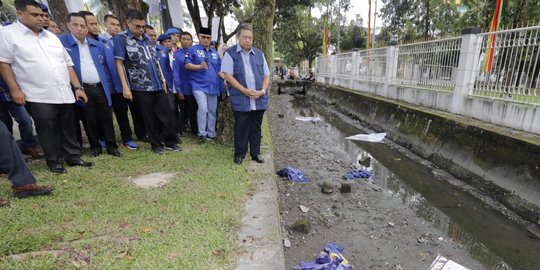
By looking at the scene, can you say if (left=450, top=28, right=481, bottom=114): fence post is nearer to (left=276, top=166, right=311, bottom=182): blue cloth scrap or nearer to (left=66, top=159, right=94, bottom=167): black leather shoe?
(left=276, top=166, right=311, bottom=182): blue cloth scrap

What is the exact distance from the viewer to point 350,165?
17.9 feet

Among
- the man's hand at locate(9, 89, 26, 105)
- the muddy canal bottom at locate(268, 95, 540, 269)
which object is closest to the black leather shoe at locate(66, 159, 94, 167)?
the man's hand at locate(9, 89, 26, 105)

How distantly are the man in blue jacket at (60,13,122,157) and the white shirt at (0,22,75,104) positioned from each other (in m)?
0.42

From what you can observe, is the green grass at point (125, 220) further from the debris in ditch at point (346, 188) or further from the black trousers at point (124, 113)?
the debris in ditch at point (346, 188)

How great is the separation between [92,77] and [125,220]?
2194 millimetres

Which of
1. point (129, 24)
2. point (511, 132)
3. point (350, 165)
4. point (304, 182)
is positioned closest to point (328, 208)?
point (304, 182)

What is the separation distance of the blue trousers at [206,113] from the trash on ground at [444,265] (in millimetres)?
3529

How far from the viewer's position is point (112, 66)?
4.03 meters

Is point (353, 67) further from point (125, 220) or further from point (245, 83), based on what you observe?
point (125, 220)

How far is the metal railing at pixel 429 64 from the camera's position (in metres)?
6.12

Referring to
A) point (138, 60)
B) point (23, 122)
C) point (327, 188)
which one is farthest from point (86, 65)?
point (327, 188)

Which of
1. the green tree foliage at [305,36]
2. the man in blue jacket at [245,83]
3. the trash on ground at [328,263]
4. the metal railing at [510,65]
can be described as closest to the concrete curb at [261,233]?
the trash on ground at [328,263]

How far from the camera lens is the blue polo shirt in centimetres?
Result: 447

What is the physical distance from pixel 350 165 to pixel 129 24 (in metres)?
4.22
